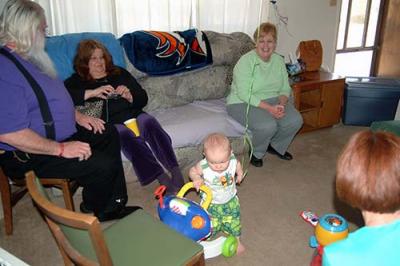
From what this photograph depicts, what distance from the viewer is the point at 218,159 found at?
1.71 meters

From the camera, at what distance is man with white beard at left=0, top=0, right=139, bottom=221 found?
1714 mm

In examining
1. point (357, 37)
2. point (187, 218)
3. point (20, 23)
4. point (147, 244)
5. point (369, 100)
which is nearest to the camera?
point (147, 244)

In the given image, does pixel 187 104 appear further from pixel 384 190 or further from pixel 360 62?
pixel 360 62

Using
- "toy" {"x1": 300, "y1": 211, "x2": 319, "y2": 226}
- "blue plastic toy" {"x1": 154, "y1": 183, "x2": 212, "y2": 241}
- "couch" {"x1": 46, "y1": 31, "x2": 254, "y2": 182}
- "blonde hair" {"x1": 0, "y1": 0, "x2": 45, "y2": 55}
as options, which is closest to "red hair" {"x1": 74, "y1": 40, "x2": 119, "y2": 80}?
"couch" {"x1": 46, "y1": 31, "x2": 254, "y2": 182}

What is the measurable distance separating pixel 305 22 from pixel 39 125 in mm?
2961

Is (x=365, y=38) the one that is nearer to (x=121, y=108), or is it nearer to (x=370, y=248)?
(x=121, y=108)

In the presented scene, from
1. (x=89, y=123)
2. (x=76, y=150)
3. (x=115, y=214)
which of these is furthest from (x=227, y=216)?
(x=89, y=123)

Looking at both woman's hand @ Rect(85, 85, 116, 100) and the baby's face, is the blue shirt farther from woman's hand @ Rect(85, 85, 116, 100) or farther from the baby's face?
woman's hand @ Rect(85, 85, 116, 100)

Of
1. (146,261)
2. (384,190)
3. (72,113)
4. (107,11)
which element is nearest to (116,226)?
(146,261)

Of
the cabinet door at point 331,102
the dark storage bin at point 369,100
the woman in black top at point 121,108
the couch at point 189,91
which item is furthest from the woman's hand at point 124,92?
the dark storage bin at point 369,100

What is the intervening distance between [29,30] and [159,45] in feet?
3.93

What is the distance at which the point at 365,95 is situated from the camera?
11.3 feet

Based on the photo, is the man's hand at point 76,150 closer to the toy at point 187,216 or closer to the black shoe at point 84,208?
the black shoe at point 84,208

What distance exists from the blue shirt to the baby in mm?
816
